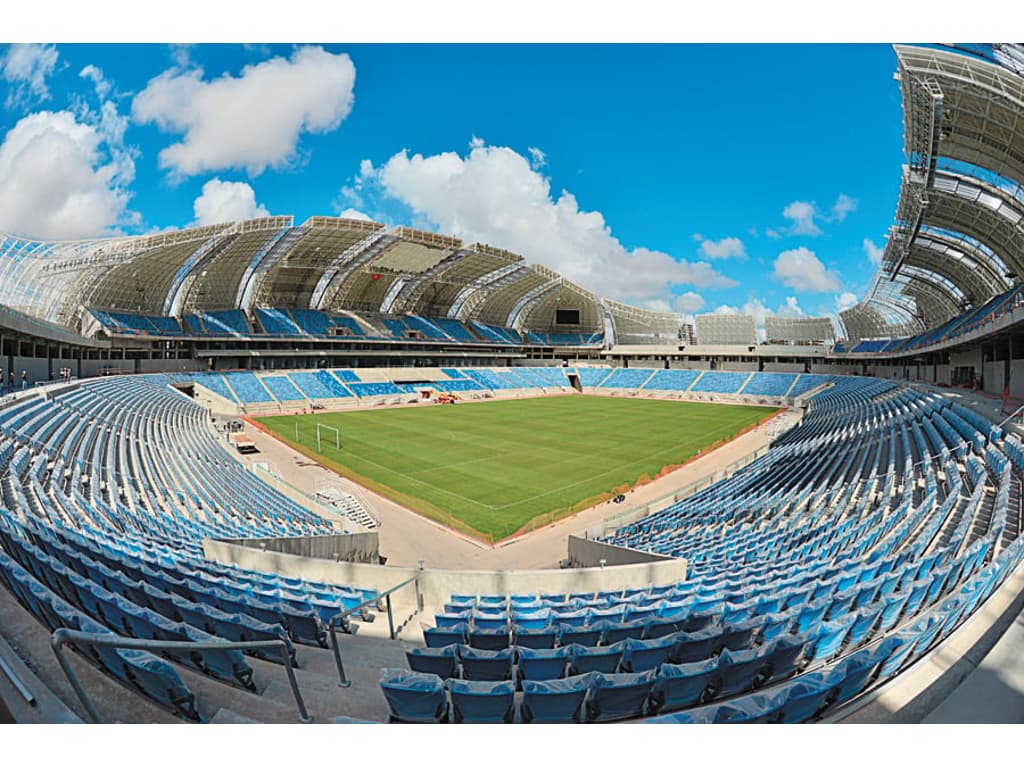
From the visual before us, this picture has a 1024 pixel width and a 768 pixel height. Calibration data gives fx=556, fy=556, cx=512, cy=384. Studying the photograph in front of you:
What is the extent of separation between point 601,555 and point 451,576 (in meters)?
4.71

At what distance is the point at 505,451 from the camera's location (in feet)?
116

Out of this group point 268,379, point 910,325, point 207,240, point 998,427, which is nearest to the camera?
point 998,427

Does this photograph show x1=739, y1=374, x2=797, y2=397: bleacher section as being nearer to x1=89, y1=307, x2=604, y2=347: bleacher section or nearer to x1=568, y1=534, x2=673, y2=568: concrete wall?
x1=89, y1=307, x2=604, y2=347: bleacher section

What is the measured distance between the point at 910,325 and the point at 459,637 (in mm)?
95905

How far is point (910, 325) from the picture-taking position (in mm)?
81250

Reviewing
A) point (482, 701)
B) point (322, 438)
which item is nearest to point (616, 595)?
point (482, 701)

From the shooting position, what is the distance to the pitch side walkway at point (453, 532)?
56.3ft

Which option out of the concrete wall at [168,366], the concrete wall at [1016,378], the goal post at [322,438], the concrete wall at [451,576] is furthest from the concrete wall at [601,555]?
the concrete wall at [168,366]

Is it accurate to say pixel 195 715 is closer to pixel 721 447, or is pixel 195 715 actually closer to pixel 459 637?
pixel 459 637

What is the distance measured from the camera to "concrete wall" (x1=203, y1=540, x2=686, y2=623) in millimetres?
10344

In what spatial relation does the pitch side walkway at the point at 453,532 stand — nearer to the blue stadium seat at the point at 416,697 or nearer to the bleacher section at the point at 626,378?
the blue stadium seat at the point at 416,697

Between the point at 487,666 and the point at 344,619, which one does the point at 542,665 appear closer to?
the point at 487,666

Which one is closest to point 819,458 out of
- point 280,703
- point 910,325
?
point 280,703

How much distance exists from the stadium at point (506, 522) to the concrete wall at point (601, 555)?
11cm
